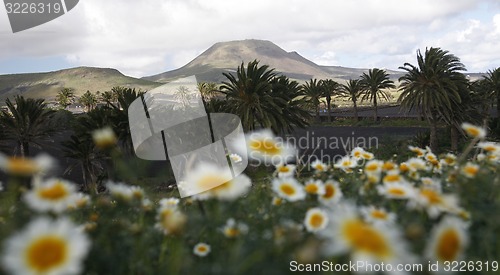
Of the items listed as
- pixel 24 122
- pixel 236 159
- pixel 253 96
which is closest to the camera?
pixel 236 159

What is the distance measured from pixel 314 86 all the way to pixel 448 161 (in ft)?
160

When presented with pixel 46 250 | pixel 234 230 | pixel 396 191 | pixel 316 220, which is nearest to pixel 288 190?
pixel 316 220

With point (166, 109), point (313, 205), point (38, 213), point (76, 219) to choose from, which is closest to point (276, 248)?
point (313, 205)

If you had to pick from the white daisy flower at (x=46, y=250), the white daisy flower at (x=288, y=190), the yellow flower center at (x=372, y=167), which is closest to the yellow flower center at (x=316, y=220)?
the white daisy flower at (x=288, y=190)

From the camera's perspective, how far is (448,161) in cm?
266

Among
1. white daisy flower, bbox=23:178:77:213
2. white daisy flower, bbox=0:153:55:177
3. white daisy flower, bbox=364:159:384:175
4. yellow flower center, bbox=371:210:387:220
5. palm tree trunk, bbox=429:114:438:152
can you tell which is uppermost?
white daisy flower, bbox=0:153:55:177

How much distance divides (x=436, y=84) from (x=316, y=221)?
2445 cm

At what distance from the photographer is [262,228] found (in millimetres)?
1855

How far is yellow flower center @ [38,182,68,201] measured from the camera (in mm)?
1373

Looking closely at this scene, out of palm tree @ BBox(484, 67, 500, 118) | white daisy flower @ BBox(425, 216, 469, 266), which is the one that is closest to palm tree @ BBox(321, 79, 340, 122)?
palm tree @ BBox(484, 67, 500, 118)

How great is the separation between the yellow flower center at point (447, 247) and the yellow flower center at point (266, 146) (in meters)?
1.23

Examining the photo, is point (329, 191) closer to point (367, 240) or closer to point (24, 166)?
point (367, 240)

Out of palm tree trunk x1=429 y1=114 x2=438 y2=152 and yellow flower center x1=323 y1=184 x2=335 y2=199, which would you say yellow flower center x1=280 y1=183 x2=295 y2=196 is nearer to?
yellow flower center x1=323 y1=184 x2=335 y2=199

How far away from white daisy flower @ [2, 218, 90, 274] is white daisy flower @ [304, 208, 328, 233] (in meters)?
0.83
